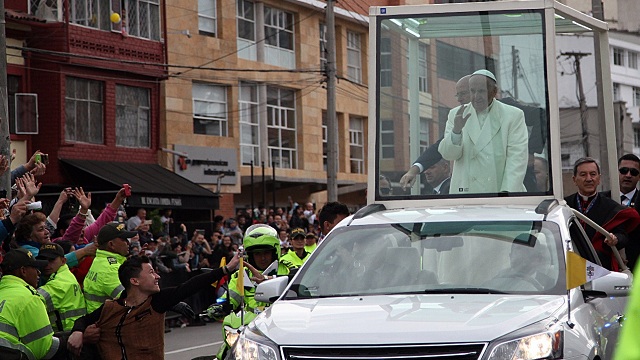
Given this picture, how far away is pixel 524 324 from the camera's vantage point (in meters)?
6.33

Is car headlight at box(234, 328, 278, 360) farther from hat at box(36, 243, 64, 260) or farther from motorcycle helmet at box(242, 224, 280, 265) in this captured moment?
hat at box(36, 243, 64, 260)

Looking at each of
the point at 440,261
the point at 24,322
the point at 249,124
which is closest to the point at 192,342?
the point at 24,322

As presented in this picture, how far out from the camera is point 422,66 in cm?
1055

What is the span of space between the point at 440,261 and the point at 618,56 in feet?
256

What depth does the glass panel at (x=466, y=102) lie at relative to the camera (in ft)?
31.2

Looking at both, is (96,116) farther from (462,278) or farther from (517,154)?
(462,278)

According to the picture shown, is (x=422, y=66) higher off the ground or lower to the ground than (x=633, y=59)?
lower

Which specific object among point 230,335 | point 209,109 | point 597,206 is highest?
point 209,109

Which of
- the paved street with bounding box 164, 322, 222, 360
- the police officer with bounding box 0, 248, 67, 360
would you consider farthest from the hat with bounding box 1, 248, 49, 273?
the paved street with bounding box 164, 322, 222, 360

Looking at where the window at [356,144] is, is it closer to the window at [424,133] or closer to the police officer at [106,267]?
the window at [424,133]

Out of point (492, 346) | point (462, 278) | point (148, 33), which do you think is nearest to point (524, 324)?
point (492, 346)

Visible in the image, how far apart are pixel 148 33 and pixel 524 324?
29275mm

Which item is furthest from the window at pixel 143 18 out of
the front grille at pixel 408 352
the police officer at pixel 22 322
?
the front grille at pixel 408 352

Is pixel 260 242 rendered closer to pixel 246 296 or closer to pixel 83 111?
pixel 246 296
